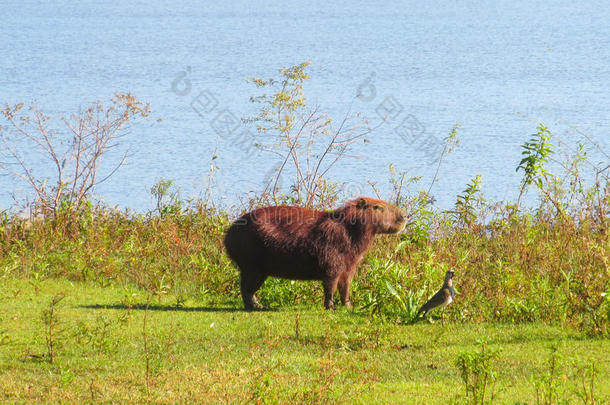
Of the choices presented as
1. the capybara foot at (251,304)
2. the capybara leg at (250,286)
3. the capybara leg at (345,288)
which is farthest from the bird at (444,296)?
the capybara foot at (251,304)

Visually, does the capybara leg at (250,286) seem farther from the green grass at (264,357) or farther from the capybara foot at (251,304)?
the green grass at (264,357)

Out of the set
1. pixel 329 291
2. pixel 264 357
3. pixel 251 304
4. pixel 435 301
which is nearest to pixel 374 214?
pixel 329 291

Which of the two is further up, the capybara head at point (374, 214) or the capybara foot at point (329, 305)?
the capybara head at point (374, 214)

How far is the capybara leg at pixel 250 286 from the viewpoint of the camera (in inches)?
337

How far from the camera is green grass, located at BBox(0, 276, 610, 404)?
5.75m

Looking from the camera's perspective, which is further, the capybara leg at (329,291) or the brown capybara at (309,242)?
the capybara leg at (329,291)

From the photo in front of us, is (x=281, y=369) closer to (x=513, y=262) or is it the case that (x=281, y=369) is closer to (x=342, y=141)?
(x=513, y=262)

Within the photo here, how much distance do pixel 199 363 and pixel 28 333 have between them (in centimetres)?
207

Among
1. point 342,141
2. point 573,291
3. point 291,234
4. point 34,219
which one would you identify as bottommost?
point 573,291

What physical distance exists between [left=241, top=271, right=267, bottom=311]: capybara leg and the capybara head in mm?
1168

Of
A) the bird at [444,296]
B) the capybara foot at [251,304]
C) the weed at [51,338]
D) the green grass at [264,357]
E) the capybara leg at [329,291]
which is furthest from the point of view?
the capybara foot at [251,304]

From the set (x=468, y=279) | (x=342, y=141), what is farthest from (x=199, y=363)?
(x=342, y=141)

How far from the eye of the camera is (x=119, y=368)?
6480mm

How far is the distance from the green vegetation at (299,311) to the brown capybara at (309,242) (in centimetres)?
33
